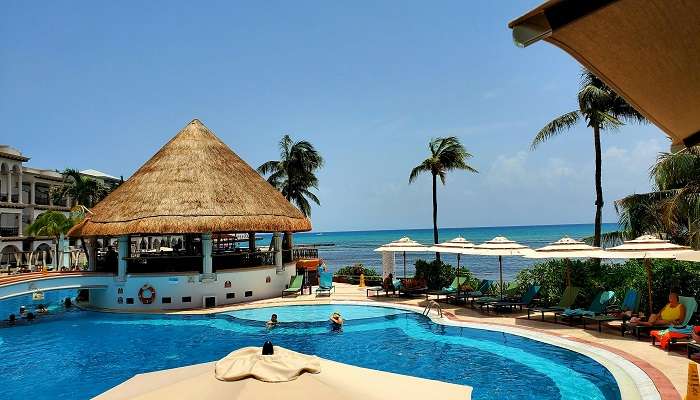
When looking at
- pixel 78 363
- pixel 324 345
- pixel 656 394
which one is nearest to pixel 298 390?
pixel 656 394

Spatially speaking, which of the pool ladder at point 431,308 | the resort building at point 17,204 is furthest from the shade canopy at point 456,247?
the resort building at point 17,204

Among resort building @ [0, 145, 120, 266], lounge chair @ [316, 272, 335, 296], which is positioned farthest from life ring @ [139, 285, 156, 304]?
resort building @ [0, 145, 120, 266]

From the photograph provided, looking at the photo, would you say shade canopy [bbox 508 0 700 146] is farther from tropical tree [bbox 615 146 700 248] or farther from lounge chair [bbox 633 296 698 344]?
tropical tree [bbox 615 146 700 248]

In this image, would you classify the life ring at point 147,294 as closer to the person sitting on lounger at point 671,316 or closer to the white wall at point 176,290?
the white wall at point 176,290

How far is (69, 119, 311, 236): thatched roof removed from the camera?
73.1 feet

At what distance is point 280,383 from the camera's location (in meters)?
4.66

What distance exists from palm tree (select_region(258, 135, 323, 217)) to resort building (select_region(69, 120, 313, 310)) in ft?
32.7

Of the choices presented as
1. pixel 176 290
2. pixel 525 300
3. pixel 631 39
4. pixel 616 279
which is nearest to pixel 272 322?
pixel 176 290

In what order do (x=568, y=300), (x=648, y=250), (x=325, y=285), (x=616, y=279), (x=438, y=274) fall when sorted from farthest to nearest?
(x=325, y=285) < (x=438, y=274) < (x=616, y=279) < (x=568, y=300) < (x=648, y=250)

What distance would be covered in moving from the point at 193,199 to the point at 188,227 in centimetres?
189

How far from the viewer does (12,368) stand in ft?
44.9

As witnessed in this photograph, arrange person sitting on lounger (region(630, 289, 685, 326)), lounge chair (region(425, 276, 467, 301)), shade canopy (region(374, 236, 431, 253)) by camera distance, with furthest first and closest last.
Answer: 1. shade canopy (region(374, 236, 431, 253))
2. lounge chair (region(425, 276, 467, 301))
3. person sitting on lounger (region(630, 289, 685, 326))

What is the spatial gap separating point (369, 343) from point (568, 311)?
21.3 ft

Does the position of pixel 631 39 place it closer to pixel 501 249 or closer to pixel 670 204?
pixel 501 249
